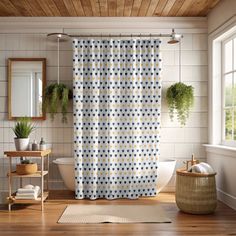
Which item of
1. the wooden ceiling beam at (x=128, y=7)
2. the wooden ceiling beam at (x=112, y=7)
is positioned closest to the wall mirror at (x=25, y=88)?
the wooden ceiling beam at (x=112, y=7)

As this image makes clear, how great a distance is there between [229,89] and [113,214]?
90.8 inches

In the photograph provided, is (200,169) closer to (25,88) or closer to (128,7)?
(128,7)

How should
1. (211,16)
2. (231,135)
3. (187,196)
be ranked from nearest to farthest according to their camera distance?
(187,196) → (231,135) → (211,16)

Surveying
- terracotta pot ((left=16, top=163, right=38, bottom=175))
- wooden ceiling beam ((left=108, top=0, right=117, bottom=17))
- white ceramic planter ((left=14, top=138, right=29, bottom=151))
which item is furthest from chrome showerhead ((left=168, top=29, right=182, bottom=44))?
terracotta pot ((left=16, top=163, right=38, bottom=175))

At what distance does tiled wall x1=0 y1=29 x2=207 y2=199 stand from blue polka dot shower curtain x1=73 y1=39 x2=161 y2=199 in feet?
1.55

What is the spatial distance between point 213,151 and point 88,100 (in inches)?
73.9

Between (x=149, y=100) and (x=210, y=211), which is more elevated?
(x=149, y=100)

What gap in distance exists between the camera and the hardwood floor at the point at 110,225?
3.53 m

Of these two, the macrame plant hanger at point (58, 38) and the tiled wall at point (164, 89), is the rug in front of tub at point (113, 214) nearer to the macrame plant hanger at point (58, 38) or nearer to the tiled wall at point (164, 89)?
the tiled wall at point (164, 89)

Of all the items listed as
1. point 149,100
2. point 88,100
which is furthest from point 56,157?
point 149,100

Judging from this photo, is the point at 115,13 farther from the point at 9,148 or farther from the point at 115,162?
the point at 9,148

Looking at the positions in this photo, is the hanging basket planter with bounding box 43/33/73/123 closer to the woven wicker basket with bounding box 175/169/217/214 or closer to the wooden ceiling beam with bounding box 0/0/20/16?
the wooden ceiling beam with bounding box 0/0/20/16

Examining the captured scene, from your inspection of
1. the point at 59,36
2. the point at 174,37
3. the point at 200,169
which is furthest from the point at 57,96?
the point at 200,169

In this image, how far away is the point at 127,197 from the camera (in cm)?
515
